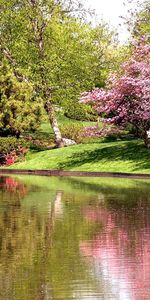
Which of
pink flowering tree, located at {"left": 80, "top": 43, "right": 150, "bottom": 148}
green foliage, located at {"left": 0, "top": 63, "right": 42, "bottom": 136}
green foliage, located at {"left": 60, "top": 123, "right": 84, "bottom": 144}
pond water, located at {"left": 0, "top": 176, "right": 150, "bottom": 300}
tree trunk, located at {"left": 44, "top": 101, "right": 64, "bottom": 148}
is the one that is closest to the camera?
pond water, located at {"left": 0, "top": 176, "right": 150, "bottom": 300}

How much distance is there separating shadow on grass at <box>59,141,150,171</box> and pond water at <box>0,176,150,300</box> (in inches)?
523

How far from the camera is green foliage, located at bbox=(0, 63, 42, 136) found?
47.5 meters

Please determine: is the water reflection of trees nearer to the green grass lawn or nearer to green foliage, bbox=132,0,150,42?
the green grass lawn

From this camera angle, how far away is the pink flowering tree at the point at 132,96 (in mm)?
36781

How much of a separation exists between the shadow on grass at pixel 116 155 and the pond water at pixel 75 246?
13.3 m

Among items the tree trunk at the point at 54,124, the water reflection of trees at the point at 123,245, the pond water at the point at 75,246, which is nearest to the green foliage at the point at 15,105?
the tree trunk at the point at 54,124

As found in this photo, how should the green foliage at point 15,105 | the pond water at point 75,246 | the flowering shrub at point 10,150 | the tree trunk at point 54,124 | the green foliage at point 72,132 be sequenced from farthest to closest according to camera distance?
the green foliage at point 72,132 → the tree trunk at point 54,124 → the green foliage at point 15,105 → the flowering shrub at point 10,150 → the pond water at point 75,246

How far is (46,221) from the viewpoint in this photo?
16188mm

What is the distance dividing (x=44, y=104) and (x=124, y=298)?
41.6m

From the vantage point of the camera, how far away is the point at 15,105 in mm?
47469

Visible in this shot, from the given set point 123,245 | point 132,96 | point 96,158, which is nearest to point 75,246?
point 123,245

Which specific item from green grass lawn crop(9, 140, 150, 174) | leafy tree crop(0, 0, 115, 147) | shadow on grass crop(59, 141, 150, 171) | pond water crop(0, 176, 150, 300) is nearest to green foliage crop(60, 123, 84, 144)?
leafy tree crop(0, 0, 115, 147)

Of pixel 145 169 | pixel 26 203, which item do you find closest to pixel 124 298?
pixel 26 203

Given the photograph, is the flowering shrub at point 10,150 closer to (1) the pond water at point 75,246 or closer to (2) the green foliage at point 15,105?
(2) the green foliage at point 15,105
